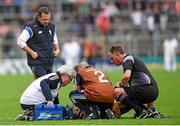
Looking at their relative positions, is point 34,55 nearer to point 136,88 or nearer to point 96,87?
point 96,87

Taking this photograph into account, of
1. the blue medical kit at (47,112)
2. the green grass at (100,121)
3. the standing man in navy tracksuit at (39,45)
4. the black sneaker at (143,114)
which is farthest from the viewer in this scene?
the standing man in navy tracksuit at (39,45)

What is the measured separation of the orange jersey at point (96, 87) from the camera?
14.9 meters

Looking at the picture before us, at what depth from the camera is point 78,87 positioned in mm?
15164

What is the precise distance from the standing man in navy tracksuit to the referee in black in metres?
2.06

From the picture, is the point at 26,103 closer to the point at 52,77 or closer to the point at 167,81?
the point at 52,77

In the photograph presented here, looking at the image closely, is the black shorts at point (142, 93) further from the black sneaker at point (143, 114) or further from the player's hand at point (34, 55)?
the player's hand at point (34, 55)

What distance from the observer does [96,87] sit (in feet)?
49.1

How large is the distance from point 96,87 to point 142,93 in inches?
37.3

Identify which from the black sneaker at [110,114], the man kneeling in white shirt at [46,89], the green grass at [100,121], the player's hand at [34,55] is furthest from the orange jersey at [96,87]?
the player's hand at [34,55]

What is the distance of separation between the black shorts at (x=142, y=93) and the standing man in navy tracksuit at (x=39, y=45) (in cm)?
224

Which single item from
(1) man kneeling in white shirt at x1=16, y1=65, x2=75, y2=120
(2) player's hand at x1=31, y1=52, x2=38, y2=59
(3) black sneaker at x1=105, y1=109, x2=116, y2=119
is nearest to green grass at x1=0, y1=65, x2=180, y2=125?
(3) black sneaker at x1=105, y1=109, x2=116, y2=119

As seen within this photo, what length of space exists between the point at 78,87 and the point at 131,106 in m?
1.13

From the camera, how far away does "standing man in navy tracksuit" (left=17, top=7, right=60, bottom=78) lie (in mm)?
16359

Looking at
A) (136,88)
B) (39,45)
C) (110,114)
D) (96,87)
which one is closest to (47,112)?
(96,87)
